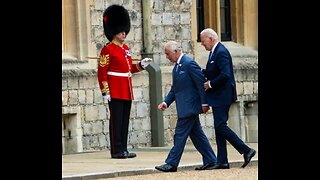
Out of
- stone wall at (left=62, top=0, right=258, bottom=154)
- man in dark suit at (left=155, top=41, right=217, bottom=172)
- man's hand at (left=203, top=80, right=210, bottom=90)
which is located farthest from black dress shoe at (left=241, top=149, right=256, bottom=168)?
stone wall at (left=62, top=0, right=258, bottom=154)

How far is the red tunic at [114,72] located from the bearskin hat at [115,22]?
41 cm

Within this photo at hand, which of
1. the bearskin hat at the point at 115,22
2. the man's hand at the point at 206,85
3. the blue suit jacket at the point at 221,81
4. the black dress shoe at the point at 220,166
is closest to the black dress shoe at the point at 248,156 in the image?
the black dress shoe at the point at 220,166

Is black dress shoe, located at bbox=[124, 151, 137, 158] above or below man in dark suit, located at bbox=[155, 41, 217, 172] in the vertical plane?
below

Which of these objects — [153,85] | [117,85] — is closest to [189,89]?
[117,85]

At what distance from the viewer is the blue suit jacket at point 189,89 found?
1498 cm

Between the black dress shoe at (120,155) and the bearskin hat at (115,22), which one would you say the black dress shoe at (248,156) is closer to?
the black dress shoe at (120,155)

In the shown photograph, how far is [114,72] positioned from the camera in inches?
668

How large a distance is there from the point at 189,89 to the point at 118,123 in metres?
2.23

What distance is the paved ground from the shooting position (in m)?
14.5

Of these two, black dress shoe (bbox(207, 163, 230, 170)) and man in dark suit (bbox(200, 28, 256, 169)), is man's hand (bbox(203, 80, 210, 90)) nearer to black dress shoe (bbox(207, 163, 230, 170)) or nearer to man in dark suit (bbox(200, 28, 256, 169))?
man in dark suit (bbox(200, 28, 256, 169))

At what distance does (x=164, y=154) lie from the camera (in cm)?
1797

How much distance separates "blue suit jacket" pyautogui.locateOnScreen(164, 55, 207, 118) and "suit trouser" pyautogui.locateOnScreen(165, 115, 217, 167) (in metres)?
0.10
